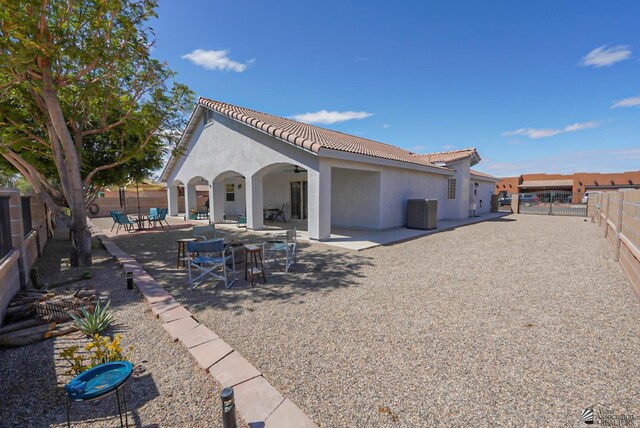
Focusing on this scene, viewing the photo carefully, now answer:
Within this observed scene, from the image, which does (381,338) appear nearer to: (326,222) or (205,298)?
(205,298)

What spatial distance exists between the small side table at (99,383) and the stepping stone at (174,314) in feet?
4.86

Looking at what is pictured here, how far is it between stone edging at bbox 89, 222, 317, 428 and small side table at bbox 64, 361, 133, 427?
0.74 metres

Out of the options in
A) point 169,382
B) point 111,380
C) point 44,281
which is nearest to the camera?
point 111,380

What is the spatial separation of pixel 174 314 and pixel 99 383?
A: 188 cm

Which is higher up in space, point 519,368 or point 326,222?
point 326,222

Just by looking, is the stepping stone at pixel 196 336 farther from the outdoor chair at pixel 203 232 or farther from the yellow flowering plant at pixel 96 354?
the outdoor chair at pixel 203 232

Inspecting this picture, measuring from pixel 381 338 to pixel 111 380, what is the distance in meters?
2.70

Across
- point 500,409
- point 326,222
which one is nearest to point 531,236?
point 326,222

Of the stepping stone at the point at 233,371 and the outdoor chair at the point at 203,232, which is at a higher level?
the outdoor chair at the point at 203,232

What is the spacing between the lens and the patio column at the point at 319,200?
953cm

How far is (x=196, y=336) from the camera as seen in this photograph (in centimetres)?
344

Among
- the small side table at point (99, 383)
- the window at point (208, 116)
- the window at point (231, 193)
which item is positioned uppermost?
the window at point (208, 116)

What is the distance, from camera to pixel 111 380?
7.29ft

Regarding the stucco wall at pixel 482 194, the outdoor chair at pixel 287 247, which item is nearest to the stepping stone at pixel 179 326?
the outdoor chair at pixel 287 247
